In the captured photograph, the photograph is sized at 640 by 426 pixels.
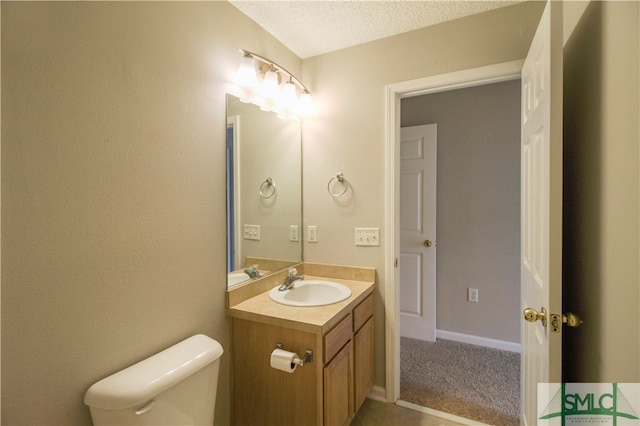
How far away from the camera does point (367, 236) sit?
6.29 feet

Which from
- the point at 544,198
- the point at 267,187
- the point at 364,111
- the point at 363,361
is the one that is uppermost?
the point at 364,111

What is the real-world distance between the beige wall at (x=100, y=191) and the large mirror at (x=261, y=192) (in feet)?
0.46

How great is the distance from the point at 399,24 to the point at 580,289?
1615 mm

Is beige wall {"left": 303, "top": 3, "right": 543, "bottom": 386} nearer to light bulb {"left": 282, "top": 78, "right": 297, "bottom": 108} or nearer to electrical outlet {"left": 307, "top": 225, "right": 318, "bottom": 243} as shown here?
electrical outlet {"left": 307, "top": 225, "right": 318, "bottom": 243}

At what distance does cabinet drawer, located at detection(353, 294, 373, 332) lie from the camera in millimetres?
1628

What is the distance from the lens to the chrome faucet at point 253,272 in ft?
5.45

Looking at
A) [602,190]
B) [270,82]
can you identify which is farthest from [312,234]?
[602,190]

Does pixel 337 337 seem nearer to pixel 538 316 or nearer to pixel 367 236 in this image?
A: pixel 367 236

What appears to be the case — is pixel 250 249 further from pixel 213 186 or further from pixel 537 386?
pixel 537 386

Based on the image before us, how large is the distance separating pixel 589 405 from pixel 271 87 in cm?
194

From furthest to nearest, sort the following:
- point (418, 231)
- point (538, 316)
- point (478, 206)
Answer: point (418, 231) < point (478, 206) < point (538, 316)

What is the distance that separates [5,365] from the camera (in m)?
0.78

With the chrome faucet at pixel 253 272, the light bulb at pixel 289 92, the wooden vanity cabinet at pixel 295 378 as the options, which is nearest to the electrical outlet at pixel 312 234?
the chrome faucet at pixel 253 272

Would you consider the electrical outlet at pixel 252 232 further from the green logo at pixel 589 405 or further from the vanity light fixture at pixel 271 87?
the green logo at pixel 589 405
